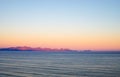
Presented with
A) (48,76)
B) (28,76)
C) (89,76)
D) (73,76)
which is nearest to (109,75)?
(89,76)

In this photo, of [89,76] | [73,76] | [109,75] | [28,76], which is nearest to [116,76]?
[109,75]

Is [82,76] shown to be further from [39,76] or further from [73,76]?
[39,76]

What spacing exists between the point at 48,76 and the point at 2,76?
10.4 m

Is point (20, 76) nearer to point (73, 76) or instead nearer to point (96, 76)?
point (73, 76)

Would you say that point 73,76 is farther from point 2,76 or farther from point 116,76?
point 2,76

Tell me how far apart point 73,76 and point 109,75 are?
883 cm

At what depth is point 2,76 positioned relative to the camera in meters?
47.2

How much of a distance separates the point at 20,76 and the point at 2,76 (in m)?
Result: 4.02

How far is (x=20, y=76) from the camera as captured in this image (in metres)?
47.7

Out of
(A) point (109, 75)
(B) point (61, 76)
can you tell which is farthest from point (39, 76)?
(A) point (109, 75)

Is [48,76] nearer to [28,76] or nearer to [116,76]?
[28,76]

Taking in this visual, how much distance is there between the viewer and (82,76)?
48188 mm

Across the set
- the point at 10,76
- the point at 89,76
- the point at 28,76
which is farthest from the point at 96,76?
the point at 10,76

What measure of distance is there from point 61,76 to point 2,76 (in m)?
13.4
